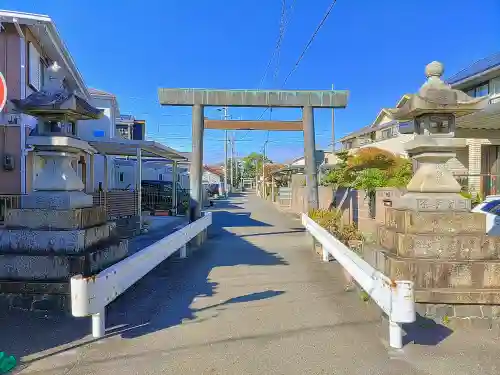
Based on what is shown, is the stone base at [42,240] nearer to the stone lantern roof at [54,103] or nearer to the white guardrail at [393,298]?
the stone lantern roof at [54,103]

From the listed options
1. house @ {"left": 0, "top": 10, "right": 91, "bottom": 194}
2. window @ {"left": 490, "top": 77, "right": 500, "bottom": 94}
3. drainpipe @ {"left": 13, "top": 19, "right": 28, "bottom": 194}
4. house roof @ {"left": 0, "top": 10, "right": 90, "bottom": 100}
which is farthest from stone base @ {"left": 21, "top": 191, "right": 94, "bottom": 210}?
window @ {"left": 490, "top": 77, "right": 500, "bottom": 94}

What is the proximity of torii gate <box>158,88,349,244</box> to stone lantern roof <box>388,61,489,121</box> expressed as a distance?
6.24 m

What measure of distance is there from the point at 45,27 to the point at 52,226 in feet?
29.1

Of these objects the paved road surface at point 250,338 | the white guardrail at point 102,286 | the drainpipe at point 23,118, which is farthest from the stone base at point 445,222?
the drainpipe at point 23,118

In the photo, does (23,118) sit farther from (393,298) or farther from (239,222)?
(393,298)

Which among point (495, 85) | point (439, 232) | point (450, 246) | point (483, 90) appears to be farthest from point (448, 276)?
point (483, 90)

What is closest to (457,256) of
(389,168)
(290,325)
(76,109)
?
(290,325)

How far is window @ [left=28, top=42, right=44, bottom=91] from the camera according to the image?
11209 mm

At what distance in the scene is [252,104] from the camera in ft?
35.1

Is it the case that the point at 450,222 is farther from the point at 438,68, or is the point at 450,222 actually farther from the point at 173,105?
the point at 173,105

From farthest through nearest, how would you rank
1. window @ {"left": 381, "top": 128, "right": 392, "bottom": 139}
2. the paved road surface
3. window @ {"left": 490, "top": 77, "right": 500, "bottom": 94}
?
window @ {"left": 381, "top": 128, "right": 392, "bottom": 139}, window @ {"left": 490, "top": 77, "right": 500, "bottom": 94}, the paved road surface

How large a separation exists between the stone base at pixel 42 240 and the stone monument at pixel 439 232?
3740mm

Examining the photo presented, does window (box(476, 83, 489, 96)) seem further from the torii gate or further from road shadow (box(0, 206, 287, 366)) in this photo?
road shadow (box(0, 206, 287, 366))

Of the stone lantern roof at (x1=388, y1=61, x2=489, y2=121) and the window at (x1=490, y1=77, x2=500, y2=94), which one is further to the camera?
the window at (x1=490, y1=77, x2=500, y2=94)
